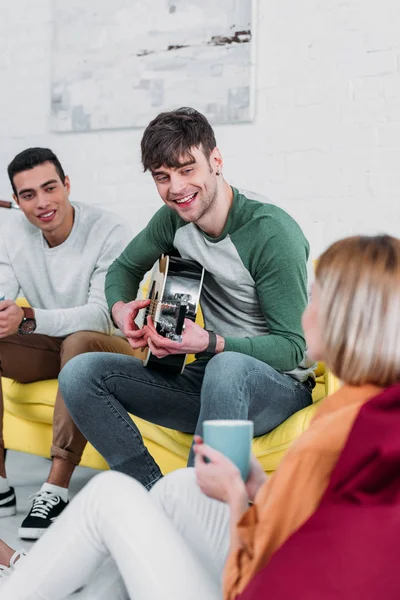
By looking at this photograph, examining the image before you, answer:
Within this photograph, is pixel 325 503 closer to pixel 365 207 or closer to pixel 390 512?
pixel 390 512

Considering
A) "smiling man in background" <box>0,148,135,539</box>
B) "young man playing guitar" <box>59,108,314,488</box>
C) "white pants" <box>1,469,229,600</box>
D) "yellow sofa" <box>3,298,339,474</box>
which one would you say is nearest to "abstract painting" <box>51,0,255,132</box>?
"smiling man in background" <box>0,148,135,539</box>

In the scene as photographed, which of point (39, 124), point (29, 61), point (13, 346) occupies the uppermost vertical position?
point (29, 61)

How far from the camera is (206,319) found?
2.11m

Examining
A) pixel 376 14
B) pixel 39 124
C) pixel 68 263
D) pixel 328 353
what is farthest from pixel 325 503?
pixel 39 124

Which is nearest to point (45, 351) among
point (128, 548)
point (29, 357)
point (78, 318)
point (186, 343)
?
point (29, 357)

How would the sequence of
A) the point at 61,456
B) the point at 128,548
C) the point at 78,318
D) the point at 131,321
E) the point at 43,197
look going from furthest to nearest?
the point at 43,197, the point at 78,318, the point at 61,456, the point at 131,321, the point at 128,548

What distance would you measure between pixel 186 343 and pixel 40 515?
0.71 metres

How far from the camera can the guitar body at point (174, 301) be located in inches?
76.4

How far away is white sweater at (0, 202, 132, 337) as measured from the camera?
2.70m

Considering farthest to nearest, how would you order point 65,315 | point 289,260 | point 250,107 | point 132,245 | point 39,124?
point 39,124, point 250,107, point 65,315, point 132,245, point 289,260

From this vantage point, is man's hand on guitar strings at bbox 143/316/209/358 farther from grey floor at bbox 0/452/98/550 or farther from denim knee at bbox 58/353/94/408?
grey floor at bbox 0/452/98/550

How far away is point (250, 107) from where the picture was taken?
10.6ft

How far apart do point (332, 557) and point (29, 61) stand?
3356 mm

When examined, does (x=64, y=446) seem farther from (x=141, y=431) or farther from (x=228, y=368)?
(x=228, y=368)
